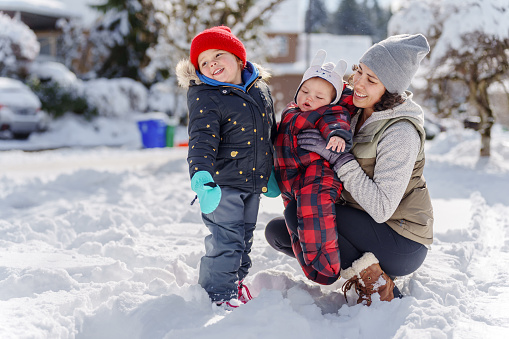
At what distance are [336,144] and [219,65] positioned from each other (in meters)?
0.76

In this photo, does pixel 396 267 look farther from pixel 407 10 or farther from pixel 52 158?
pixel 52 158

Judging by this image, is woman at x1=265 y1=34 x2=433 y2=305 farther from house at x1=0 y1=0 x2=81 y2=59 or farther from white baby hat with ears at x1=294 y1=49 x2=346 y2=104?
house at x1=0 y1=0 x2=81 y2=59

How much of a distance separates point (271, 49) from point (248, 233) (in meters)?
10.7

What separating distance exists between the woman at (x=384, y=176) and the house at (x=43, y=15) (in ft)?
44.9

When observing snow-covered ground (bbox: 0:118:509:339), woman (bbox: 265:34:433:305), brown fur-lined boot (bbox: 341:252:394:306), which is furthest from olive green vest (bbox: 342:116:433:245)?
snow-covered ground (bbox: 0:118:509:339)

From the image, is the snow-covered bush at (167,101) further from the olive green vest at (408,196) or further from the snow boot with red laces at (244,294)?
the olive green vest at (408,196)

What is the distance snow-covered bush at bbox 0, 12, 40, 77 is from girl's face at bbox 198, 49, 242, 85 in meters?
12.3

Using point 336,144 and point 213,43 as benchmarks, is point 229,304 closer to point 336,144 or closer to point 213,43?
point 336,144

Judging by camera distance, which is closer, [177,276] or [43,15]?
[177,276]

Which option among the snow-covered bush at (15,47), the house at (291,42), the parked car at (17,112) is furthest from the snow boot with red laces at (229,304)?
the house at (291,42)

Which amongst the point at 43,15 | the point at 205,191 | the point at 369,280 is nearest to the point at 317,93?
the point at 205,191

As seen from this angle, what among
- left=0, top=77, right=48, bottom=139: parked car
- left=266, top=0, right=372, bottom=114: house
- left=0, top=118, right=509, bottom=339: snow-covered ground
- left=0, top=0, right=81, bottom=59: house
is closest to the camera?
left=0, top=118, right=509, bottom=339: snow-covered ground

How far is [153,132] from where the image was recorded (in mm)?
10680

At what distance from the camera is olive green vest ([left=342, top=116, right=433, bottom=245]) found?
2422 millimetres
